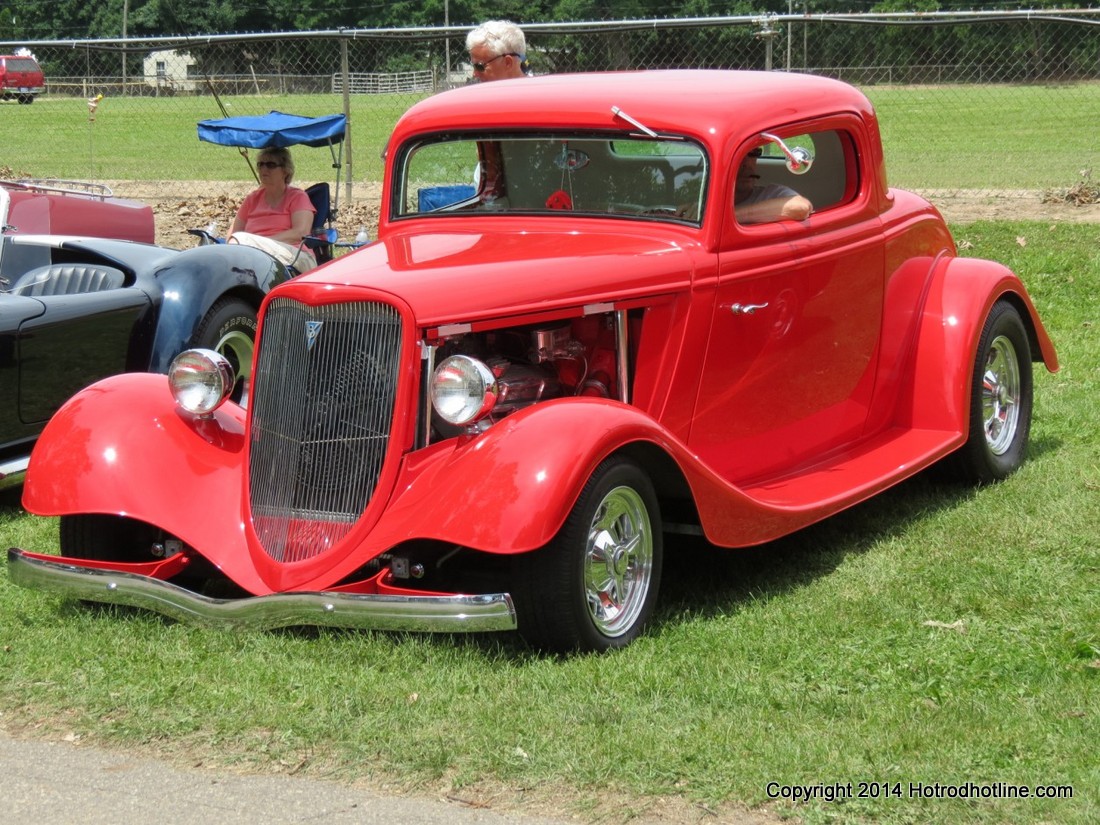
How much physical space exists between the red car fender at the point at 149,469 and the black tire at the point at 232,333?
2026 millimetres

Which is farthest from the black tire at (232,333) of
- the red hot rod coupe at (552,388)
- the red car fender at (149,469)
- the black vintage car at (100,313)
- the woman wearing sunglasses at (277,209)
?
the red car fender at (149,469)

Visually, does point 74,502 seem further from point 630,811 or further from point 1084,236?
point 1084,236

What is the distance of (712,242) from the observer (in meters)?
5.27

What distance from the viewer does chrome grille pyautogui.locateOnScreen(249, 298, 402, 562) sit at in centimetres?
448

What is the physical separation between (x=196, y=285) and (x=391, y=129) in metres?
12.0

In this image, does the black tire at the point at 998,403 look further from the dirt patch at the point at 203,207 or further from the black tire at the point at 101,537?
the dirt patch at the point at 203,207

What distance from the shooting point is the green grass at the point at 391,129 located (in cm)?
1596

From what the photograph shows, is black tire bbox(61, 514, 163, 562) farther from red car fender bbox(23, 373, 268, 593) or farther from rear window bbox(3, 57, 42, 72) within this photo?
rear window bbox(3, 57, 42, 72)

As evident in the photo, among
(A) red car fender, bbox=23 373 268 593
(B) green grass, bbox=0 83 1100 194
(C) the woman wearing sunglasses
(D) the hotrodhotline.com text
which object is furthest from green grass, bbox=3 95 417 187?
(D) the hotrodhotline.com text

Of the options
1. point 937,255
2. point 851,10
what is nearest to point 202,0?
point 851,10

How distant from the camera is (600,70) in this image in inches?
589

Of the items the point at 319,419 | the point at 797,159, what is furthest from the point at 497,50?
the point at 319,419

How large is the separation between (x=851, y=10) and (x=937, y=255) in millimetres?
36721

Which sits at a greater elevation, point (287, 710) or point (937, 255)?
point (937, 255)
